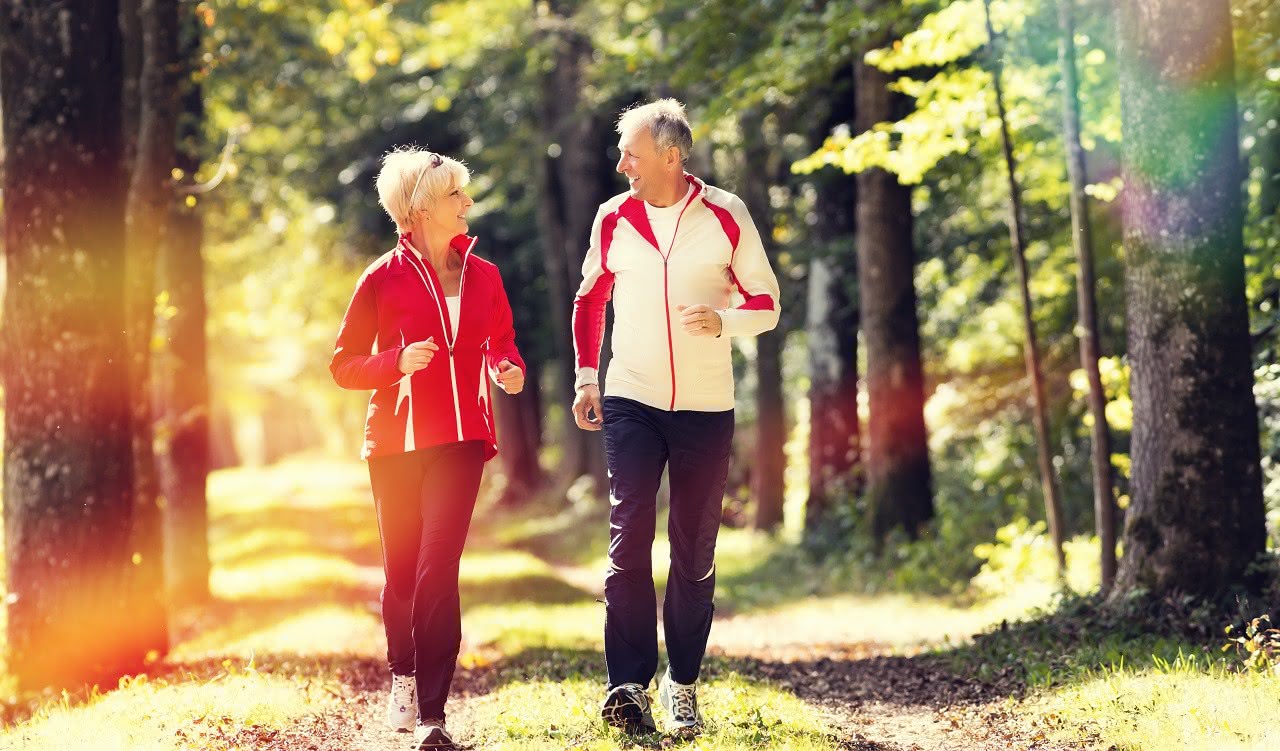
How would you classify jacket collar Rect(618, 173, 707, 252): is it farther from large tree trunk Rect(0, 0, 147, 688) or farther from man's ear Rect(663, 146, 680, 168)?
large tree trunk Rect(0, 0, 147, 688)

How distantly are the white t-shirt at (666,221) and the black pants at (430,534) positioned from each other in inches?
44.9

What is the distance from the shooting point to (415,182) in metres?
5.76

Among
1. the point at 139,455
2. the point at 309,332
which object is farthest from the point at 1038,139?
the point at 309,332

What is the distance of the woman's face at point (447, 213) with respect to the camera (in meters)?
5.75

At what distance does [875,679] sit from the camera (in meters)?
8.30

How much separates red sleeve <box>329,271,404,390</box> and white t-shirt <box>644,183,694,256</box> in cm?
116

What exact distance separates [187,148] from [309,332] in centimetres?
2439

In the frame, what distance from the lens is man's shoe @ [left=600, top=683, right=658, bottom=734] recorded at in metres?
5.70

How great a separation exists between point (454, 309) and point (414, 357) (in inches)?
15.1

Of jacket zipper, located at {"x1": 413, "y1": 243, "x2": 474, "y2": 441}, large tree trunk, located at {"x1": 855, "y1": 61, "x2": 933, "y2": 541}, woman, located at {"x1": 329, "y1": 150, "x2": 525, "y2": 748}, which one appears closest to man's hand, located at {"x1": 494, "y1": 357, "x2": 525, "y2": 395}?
woman, located at {"x1": 329, "y1": 150, "x2": 525, "y2": 748}

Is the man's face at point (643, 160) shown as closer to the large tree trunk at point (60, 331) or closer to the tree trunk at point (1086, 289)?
the large tree trunk at point (60, 331)

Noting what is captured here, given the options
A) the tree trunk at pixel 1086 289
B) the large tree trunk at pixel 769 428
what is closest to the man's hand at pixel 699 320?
the tree trunk at pixel 1086 289

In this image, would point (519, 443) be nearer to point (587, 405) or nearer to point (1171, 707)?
point (587, 405)

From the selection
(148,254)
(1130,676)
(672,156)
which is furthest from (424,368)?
(148,254)
